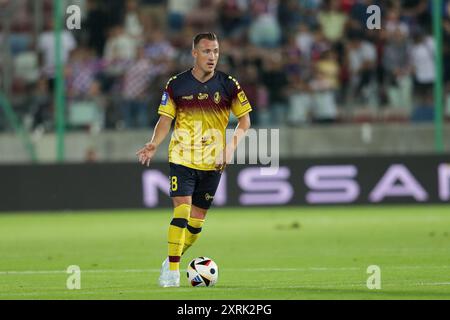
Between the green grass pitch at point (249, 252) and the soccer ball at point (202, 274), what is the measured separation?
0.36 ft

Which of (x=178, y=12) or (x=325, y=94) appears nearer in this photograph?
(x=325, y=94)

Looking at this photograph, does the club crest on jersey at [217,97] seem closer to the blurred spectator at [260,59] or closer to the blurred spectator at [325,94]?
the blurred spectator at [260,59]

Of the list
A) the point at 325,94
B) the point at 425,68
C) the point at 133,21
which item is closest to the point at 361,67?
the point at 325,94

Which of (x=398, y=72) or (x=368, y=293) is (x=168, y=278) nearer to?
(x=368, y=293)

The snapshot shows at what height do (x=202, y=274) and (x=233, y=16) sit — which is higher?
(x=233, y=16)

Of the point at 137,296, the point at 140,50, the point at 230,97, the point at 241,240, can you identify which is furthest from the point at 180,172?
the point at 140,50

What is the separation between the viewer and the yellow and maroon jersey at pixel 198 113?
35.6 feet

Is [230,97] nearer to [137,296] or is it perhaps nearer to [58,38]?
[137,296]

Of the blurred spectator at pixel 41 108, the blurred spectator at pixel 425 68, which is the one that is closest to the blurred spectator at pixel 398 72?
the blurred spectator at pixel 425 68

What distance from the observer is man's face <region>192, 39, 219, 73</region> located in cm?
1069

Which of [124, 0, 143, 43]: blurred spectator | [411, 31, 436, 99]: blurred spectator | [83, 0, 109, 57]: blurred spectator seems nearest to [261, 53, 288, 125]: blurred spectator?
[411, 31, 436, 99]: blurred spectator

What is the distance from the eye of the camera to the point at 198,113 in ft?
35.7

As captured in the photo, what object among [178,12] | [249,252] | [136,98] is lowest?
[249,252]

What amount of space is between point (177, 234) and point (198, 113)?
48.2 inches
